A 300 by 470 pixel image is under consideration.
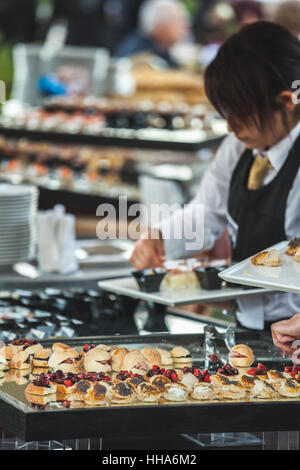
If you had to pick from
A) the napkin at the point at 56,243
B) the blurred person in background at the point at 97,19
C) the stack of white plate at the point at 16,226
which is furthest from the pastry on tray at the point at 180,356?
the blurred person in background at the point at 97,19

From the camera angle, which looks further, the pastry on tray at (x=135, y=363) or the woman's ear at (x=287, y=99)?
the woman's ear at (x=287, y=99)

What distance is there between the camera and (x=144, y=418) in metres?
1.82

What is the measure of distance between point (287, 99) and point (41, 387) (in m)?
1.22

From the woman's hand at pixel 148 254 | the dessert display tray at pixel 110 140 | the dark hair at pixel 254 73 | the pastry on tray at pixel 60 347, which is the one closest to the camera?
the pastry on tray at pixel 60 347

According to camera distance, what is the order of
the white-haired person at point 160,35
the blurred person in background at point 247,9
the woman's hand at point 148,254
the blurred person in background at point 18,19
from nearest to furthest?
the woman's hand at point 148,254, the blurred person in background at point 247,9, the white-haired person at point 160,35, the blurred person in background at point 18,19

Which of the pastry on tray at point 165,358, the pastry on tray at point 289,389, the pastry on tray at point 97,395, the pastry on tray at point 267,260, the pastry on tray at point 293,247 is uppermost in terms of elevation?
the pastry on tray at point 293,247

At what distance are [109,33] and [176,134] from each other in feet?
22.1

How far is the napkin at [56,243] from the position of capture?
3.35m

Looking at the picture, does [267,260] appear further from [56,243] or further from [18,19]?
[18,19]

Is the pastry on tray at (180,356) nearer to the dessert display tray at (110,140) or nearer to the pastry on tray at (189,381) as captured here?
the pastry on tray at (189,381)

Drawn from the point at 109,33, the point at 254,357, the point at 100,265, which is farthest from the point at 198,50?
the point at 254,357

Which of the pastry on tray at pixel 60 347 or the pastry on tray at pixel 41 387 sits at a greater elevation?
the pastry on tray at pixel 60 347

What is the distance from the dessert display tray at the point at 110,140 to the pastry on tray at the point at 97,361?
350 centimetres

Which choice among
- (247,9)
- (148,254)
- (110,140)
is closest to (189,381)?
(148,254)
